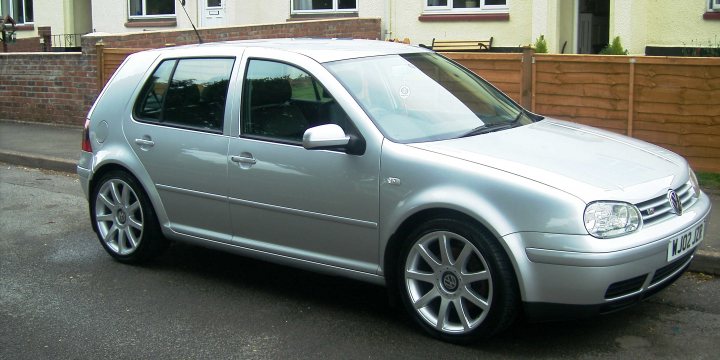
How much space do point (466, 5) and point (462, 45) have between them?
0.88 m

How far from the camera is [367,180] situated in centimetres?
509

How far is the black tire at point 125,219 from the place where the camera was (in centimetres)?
643

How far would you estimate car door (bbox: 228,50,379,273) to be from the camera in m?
5.17

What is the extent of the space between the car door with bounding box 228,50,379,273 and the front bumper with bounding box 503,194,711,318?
98 centimetres

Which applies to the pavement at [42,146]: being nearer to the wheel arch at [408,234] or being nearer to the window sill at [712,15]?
the wheel arch at [408,234]

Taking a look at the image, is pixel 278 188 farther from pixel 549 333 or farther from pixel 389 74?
pixel 549 333

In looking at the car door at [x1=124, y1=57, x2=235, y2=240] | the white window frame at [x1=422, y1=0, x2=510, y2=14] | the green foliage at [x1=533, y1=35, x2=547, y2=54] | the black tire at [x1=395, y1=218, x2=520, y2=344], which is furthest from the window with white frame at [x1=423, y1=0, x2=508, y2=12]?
the black tire at [x1=395, y1=218, x2=520, y2=344]

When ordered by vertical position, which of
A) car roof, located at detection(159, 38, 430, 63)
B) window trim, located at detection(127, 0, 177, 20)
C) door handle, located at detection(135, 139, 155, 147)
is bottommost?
door handle, located at detection(135, 139, 155, 147)

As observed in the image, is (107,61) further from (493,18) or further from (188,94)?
(188,94)

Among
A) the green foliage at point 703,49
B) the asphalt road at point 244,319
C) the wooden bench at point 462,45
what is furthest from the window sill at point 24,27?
the asphalt road at point 244,319

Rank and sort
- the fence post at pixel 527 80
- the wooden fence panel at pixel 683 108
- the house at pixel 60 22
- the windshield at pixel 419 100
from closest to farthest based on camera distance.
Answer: the windshield at pixel 419 100 < the wooden fence panel at pixel 683 108 < the fence post at pixel 527 80 < the house at pixel 60 22

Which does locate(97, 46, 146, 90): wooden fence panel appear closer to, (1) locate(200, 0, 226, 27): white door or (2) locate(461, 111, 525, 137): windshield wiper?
(1) locate(200, 0, 226, 27): white door

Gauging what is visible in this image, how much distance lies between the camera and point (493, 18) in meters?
16.7

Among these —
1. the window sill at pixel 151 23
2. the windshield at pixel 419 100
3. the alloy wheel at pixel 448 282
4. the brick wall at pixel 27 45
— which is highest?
the window sill at pixel 151 23
